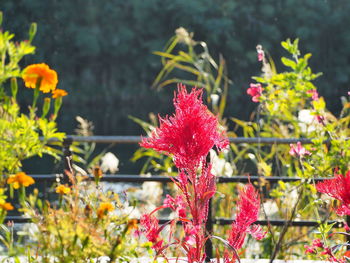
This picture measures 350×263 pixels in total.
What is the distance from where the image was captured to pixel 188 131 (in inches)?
66.7

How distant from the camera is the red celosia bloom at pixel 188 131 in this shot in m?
1.70

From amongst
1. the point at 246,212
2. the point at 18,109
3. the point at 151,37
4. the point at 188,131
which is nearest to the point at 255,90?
the point at 18,109

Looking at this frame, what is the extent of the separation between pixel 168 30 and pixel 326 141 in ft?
88.4

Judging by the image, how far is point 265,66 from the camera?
3580 millimetres

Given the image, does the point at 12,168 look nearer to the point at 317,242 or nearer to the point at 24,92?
the point at 317,242

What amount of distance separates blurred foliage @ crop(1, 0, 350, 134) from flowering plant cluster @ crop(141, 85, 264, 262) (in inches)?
990

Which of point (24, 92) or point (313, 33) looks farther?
point (313, 33)

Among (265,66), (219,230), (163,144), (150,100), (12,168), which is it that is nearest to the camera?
(163,144)

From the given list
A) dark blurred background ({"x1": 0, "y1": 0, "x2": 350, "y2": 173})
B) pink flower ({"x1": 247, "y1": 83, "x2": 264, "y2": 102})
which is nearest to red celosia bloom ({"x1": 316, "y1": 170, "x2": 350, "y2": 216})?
pink flower ({"x1": 247, "y1": 83, "x2": 264, "y2": 102})

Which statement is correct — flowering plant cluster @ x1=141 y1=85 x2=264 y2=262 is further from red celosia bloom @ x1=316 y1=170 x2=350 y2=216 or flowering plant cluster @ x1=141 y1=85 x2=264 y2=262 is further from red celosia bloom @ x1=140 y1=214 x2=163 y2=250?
red celosia bloom @ x1=316 y1=170 x2=350 y2=216

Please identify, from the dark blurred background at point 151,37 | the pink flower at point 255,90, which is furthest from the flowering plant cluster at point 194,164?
the dark blurred background at point 151,37

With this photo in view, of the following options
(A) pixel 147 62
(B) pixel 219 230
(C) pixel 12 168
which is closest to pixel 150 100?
(A) pixel 147 62

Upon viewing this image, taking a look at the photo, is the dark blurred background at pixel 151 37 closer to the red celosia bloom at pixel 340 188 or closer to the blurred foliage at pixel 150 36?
the blurred foliage at pixel 150 36

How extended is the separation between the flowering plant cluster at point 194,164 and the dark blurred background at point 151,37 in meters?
25.3
